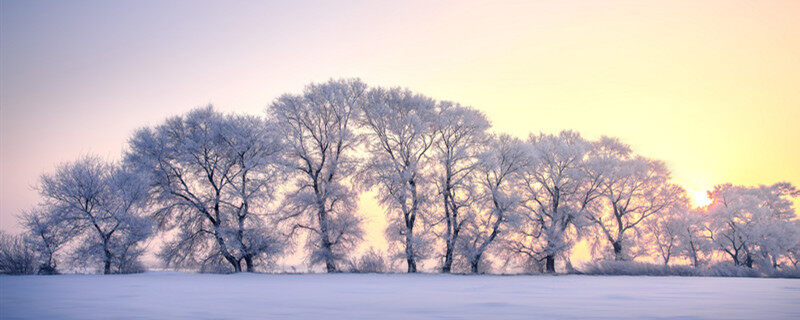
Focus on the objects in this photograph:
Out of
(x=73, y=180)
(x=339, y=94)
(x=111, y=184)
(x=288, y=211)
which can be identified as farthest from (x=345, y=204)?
(x=73, y=180)

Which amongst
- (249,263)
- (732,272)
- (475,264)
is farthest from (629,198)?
(249,263)

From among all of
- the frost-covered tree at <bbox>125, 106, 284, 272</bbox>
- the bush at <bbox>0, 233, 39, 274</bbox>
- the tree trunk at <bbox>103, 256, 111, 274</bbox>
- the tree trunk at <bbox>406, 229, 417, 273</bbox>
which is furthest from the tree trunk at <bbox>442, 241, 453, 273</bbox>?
the bush at <bbox>0, 233, 39, 274</bbox>

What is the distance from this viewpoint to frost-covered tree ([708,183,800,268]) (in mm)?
31562

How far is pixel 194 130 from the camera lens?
26.5 metres

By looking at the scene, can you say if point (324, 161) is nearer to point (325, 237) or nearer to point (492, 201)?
point (325, 237)

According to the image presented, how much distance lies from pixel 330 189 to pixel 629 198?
21012 millimetres

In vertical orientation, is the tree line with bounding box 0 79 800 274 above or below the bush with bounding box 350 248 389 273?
above

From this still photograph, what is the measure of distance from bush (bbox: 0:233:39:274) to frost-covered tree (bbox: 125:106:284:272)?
5.59 m

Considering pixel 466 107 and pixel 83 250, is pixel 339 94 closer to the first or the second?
pixel 466 107

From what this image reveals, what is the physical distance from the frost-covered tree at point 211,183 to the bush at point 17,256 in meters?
5.59

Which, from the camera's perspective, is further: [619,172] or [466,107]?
[619,172]

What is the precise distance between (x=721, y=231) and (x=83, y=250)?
4044cm

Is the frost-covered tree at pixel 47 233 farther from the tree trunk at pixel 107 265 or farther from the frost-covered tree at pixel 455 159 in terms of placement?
the frost-covered tree at pixel 455 159

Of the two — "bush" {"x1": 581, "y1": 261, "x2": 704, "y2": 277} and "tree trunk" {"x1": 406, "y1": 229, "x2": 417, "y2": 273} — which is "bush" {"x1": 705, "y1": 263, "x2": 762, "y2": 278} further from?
"tree trunk" {"x1": 406, "y1": 229, "x2": 417, "y2": 273}
